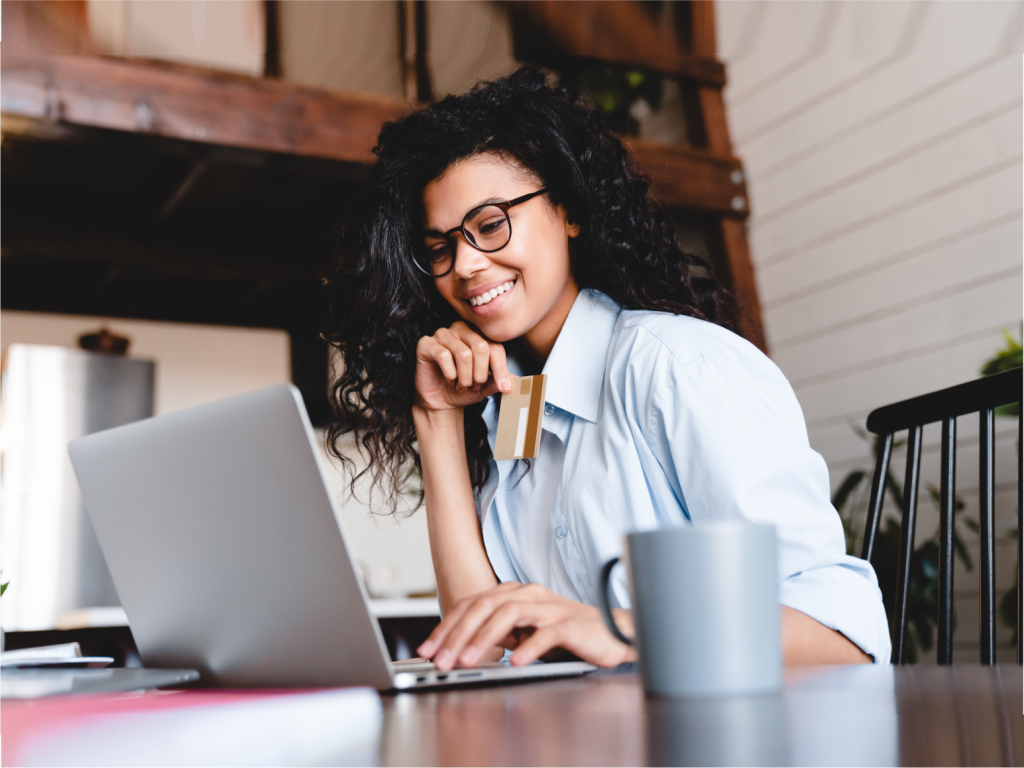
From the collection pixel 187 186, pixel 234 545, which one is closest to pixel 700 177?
pixel 187 186

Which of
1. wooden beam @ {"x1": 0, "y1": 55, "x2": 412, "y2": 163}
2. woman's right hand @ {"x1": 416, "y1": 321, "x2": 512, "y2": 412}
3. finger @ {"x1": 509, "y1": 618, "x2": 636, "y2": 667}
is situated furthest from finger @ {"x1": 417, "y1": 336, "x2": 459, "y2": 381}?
wooden beam @ {"x1": 0, "y1": 55, "x2": 412, "y2": 163}

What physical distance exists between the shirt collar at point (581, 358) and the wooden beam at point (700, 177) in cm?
260

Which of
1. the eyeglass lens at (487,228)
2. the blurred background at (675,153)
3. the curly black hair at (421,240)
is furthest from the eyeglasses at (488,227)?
the blurred background at (675,153)

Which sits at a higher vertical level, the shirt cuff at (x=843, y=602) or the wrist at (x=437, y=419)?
the wrist at (x=437, y=419)

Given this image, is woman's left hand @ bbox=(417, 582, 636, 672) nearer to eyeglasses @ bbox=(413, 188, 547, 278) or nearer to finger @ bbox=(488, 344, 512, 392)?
finger @ bbox=(488, 344, 512, 392)

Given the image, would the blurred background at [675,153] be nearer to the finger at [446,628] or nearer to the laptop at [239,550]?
the finger at [446,628]

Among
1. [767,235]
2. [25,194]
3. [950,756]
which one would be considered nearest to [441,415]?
[950,756]

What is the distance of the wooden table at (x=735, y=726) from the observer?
1.12 feet

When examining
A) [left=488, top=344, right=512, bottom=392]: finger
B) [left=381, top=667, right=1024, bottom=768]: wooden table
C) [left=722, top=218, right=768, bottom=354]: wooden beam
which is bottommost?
[left=381, top=667, right=1024, bottom=768]: wooden table

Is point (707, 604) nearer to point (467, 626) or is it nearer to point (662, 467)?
point (467, 626)

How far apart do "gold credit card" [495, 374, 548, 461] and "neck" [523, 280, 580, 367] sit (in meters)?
0.36

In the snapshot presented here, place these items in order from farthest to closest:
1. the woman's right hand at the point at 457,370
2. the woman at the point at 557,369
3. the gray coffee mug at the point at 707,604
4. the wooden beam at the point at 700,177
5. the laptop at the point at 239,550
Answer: the wooden beam at the point at 700,177, the woman's right hand at the point at 457,370, the woman at the point at 557,369, the laptop at the point at 239,550, the gray coffee mug at the point at 707,604

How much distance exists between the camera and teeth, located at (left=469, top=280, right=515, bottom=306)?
1510 mm

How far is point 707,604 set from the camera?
0.51m
